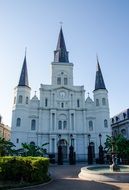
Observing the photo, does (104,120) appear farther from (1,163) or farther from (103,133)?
(1,163)

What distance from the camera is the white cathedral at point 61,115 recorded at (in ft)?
162

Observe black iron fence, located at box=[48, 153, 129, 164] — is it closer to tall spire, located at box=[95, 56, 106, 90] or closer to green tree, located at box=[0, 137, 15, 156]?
green tree, located at box=[0, 137, 15, 156]

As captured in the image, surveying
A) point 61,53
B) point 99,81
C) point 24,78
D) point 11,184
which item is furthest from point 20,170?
point 61,53

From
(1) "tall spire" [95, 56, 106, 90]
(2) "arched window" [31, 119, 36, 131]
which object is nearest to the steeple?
(1) "tall spire" [95, 56, 106, 90]

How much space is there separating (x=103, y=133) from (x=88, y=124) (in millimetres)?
4654

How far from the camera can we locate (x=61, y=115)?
174 feet

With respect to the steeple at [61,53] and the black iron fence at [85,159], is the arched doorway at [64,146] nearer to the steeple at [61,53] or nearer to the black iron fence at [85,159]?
the black iron fence at [85,159]

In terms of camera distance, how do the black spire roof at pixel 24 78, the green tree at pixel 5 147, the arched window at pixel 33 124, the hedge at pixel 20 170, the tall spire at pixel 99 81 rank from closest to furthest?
1. the hedge at pixel 20 170
2. the green tree at pixel 5 147
3. the arched window at pixel 33 124
4. the black spire roof at pixel 24 78
5. the tall spire at pixel 99 81

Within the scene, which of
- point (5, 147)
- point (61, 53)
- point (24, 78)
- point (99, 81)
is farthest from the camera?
point (61, 53)

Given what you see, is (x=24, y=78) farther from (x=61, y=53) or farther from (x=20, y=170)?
(x=20, y=170)

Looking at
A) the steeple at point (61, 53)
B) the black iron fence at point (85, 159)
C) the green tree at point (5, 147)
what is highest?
the steeple at point (61, 53)

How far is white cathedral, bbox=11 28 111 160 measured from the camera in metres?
49.4

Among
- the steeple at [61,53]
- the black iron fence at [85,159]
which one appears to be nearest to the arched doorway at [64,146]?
the black iron fence at [85,159]

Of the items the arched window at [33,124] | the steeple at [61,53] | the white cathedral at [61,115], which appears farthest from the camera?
the steeple at [61,53]
